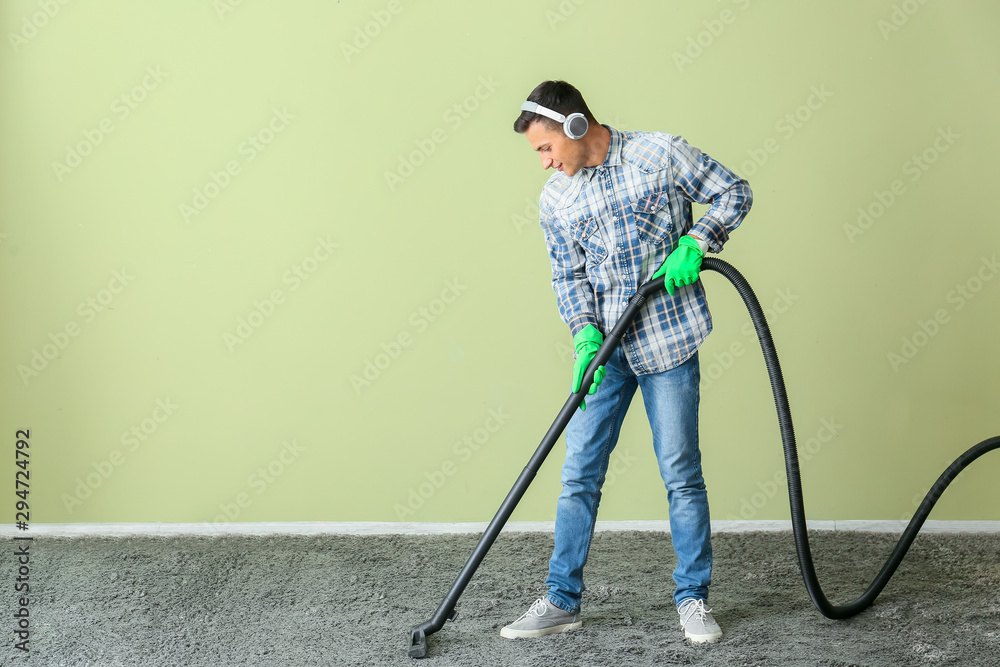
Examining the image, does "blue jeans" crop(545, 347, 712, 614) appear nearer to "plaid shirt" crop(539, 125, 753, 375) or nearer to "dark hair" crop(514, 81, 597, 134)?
"plaid shirt" crop(539, 125, 753, 375)

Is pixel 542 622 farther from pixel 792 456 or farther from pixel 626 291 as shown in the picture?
pixel 626 291

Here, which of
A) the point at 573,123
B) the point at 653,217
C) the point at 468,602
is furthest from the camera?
the point at 468,602

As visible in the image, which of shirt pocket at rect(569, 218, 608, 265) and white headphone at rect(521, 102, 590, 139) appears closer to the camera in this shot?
white headphone at rect(521, 102, 590, 139)

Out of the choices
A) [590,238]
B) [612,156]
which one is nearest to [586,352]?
[590,238]

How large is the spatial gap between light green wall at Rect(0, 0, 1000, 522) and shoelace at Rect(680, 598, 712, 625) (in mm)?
727

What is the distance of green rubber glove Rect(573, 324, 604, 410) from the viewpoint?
187 cm

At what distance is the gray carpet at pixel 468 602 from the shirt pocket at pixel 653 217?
0.91 metres

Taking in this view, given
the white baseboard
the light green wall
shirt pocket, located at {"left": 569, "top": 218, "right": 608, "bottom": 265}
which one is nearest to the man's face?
shirt pocket, located at {"left": 569, "top": 218, "right": 608, "bottom": 265}

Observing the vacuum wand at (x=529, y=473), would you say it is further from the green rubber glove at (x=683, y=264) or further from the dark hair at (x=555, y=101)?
the dark hair at (x=555, y=101)

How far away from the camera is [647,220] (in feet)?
6.03

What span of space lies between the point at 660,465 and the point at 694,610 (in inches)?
13.4

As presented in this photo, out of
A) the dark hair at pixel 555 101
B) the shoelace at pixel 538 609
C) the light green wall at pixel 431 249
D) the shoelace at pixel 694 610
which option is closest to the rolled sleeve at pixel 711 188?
the dark hair at pixel 555 101

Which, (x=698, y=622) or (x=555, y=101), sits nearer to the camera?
(x=555, y=101)

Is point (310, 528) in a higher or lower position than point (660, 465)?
lower
